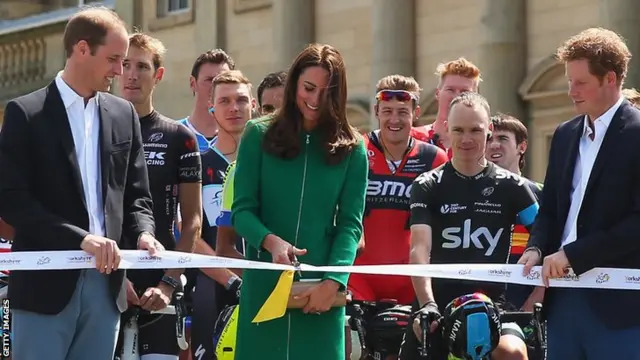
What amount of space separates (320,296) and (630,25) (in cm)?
1169

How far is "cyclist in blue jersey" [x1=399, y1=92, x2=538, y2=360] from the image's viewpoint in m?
8.23

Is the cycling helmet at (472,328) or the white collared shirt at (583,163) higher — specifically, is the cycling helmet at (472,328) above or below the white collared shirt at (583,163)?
below

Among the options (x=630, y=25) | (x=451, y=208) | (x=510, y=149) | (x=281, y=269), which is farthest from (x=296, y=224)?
(x=630, y=25)

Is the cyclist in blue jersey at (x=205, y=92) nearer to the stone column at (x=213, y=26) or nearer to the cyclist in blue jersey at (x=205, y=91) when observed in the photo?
the cyclist in blue jersey at (x=205, y=91)

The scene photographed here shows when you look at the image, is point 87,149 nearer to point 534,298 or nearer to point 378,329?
point 378,329

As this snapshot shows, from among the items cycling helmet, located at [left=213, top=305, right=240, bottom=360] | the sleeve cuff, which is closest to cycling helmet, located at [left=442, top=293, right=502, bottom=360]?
cycling helmet, located at [left=213, top=305, right=240, bottom=360]

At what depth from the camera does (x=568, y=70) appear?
23.8 ft

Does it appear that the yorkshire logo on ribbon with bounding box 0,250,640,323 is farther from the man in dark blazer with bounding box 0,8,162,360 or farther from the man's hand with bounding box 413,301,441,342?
the man's hand with bounding box 413,301,441,342

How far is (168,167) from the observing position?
870 centimetres

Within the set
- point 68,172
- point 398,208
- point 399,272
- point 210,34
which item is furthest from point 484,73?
point 68,172

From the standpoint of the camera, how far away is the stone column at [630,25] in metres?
17.6

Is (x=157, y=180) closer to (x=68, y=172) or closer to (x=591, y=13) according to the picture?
(x=68, y=172)

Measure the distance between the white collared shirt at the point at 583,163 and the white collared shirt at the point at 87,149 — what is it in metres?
2.34

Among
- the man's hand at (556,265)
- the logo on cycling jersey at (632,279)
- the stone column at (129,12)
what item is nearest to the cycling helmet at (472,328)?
the man's hand at (556,265)
